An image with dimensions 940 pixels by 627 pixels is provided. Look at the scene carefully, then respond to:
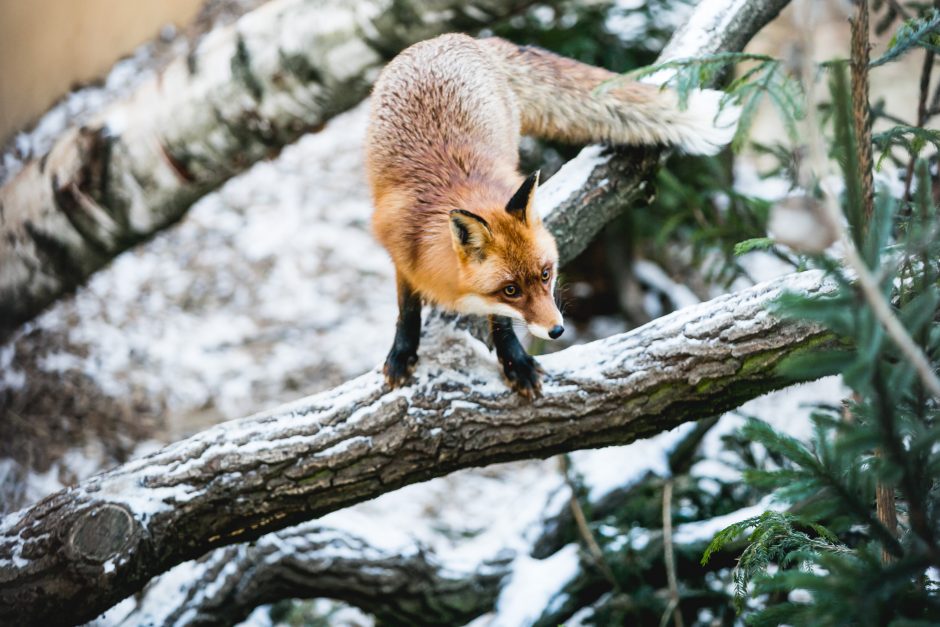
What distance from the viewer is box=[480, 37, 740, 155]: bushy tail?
10.5 ft

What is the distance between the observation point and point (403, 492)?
494 cm

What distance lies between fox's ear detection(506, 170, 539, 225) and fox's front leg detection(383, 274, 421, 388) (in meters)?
0.55

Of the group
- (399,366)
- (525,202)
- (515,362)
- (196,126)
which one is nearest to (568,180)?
(525,202)

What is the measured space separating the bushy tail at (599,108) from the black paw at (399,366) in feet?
4.64

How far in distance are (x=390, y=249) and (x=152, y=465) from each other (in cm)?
118

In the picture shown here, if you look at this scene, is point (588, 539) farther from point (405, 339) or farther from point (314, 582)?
point (405, 339)

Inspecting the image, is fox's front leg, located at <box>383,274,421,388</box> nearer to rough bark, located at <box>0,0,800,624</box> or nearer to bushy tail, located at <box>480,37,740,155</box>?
rough bark, located at <box>0,0,800,624</box>

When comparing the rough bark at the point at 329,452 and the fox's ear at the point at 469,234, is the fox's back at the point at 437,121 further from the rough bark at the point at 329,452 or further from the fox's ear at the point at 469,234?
the rough bark at the point at 329,452

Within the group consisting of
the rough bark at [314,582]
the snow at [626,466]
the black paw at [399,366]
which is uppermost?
the black paw at [399,366]

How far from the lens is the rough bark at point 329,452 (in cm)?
241

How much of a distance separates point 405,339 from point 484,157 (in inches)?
33.2

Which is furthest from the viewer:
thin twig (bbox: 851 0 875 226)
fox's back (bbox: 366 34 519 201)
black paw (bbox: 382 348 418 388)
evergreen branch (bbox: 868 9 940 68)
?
fox's back (bbox: 366 34 519 201)

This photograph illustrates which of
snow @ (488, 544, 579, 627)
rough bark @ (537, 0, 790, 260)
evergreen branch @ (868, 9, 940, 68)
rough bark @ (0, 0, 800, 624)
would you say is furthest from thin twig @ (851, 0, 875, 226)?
snow @ (488, 544, 579, 627)

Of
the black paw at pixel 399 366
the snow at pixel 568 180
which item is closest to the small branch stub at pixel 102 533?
the black paw at pixel 399 366
